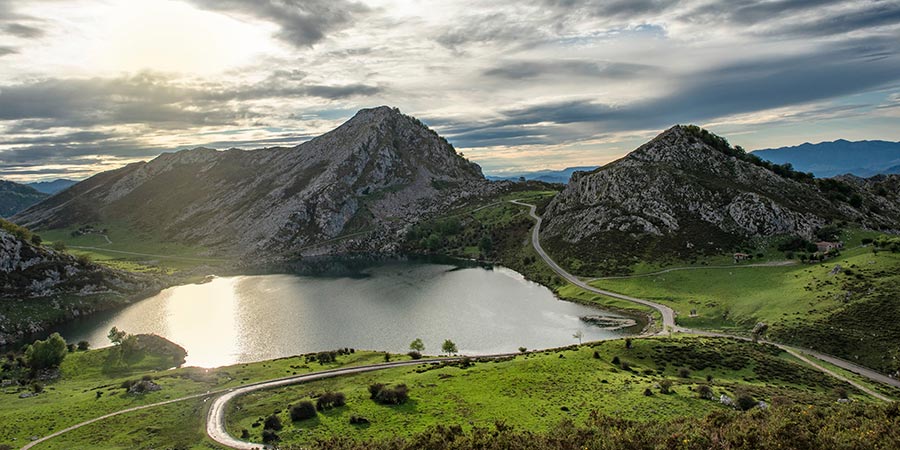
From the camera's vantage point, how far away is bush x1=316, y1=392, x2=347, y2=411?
54.6 m

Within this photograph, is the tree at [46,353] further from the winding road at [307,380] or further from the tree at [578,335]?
the tree at [578,335]

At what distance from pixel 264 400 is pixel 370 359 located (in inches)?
948

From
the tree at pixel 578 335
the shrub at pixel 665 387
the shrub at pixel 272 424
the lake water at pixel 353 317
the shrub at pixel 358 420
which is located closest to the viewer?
the shrub at pixel 272 424

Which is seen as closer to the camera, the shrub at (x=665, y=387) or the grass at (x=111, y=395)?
the grass at (x=111, y=395)

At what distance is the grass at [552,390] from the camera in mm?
49750

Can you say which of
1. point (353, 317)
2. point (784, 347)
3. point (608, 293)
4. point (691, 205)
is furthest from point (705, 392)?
point (691, 205)

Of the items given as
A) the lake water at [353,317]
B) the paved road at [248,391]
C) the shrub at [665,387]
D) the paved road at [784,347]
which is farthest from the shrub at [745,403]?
the lake water at [353,317]

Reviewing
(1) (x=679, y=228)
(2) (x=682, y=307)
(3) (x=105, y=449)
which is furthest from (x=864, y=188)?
(3) (x=105, y=449)

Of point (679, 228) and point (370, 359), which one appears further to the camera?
point (679, 228)

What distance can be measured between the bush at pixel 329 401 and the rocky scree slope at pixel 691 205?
109 m

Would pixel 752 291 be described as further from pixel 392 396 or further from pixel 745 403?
pixel 392 396

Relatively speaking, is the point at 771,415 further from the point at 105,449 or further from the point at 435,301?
the point at 435,301

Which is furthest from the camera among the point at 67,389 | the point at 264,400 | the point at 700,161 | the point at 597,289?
the point at 700,161

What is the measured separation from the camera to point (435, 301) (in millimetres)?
137625
